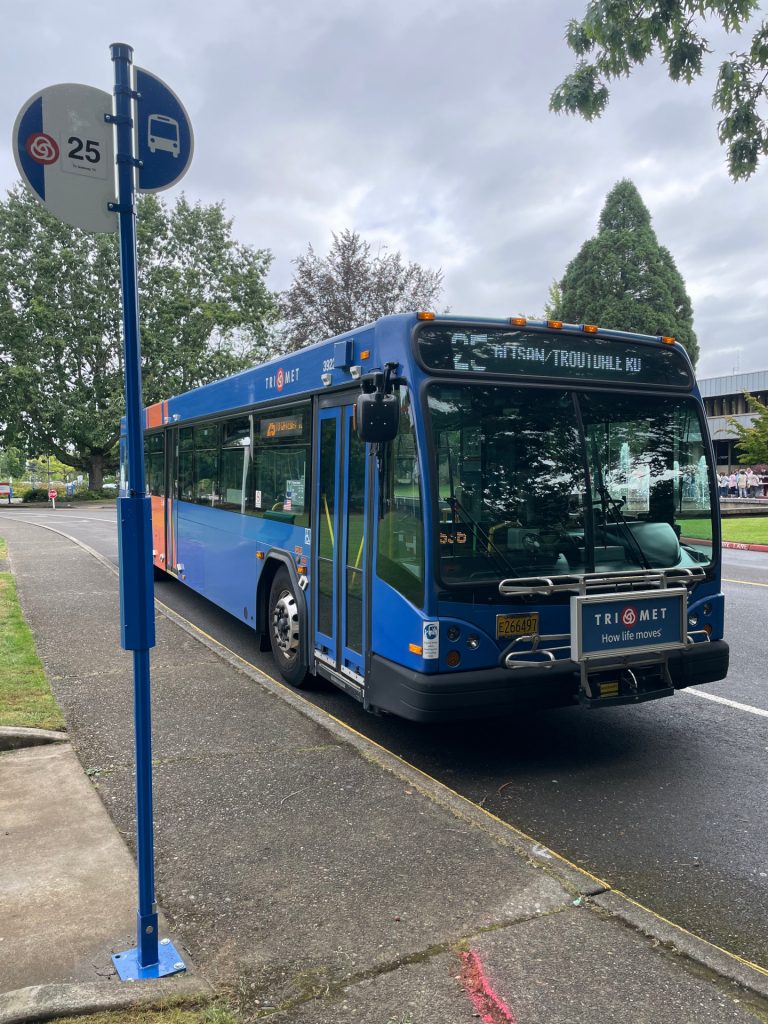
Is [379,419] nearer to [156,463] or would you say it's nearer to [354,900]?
[354,900]

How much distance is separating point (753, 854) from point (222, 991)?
277cm

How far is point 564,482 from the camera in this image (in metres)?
5.30

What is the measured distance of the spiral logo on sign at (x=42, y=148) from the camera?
2.94m

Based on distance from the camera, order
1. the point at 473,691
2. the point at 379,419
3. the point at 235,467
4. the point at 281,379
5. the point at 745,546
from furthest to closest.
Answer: the point at 745,546, the point at 235,467, the point at 281,379, the point at 379,419, the point at 473,691

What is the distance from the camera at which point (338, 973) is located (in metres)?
2.99

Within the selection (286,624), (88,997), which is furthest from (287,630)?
(88,997)

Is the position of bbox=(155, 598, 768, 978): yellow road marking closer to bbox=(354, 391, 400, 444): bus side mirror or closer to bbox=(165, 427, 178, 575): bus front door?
bbox=(354, 391, 400, 444): bus side mirror

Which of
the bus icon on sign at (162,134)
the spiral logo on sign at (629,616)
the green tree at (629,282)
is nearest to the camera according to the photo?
the bus icon on sign at (162,134)

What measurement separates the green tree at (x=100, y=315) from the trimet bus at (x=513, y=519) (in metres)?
40.0

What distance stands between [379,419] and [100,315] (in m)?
44.3

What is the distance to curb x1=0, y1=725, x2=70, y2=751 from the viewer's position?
17.5 ft

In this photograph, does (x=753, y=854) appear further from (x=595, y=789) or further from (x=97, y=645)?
(x=97, y=645)

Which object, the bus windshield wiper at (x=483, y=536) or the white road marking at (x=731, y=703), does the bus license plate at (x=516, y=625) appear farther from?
the white road marking at (x=731, y=703)

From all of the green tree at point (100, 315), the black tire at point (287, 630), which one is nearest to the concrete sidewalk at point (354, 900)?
the black tire at point (287, 630)
